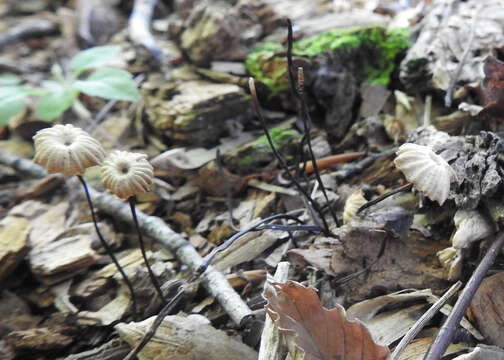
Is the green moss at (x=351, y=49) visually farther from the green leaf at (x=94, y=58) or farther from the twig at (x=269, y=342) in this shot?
the twig at (x=269, y=342)

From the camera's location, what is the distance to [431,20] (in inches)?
80.7

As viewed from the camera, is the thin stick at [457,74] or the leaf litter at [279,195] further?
the thin stick at [457,74]

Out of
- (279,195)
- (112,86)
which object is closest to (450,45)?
(279,195)

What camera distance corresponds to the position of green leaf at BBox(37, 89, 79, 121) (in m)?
2.06

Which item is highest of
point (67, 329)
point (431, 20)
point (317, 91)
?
point (431, 20)

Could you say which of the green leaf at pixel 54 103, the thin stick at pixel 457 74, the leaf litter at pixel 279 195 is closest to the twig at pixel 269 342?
the leaf litter at pixel 279 195

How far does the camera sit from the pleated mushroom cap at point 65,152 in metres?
1.22

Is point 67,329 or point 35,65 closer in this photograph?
point 67,329

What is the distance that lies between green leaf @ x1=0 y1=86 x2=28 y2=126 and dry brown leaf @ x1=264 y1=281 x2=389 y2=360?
5.25ft

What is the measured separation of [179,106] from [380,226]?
1125 mm

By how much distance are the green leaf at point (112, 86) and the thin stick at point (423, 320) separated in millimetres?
1517

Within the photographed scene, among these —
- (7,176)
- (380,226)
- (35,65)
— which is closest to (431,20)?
(380,226)

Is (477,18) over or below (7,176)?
over

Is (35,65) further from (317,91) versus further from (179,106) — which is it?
Answer: (317,91)
